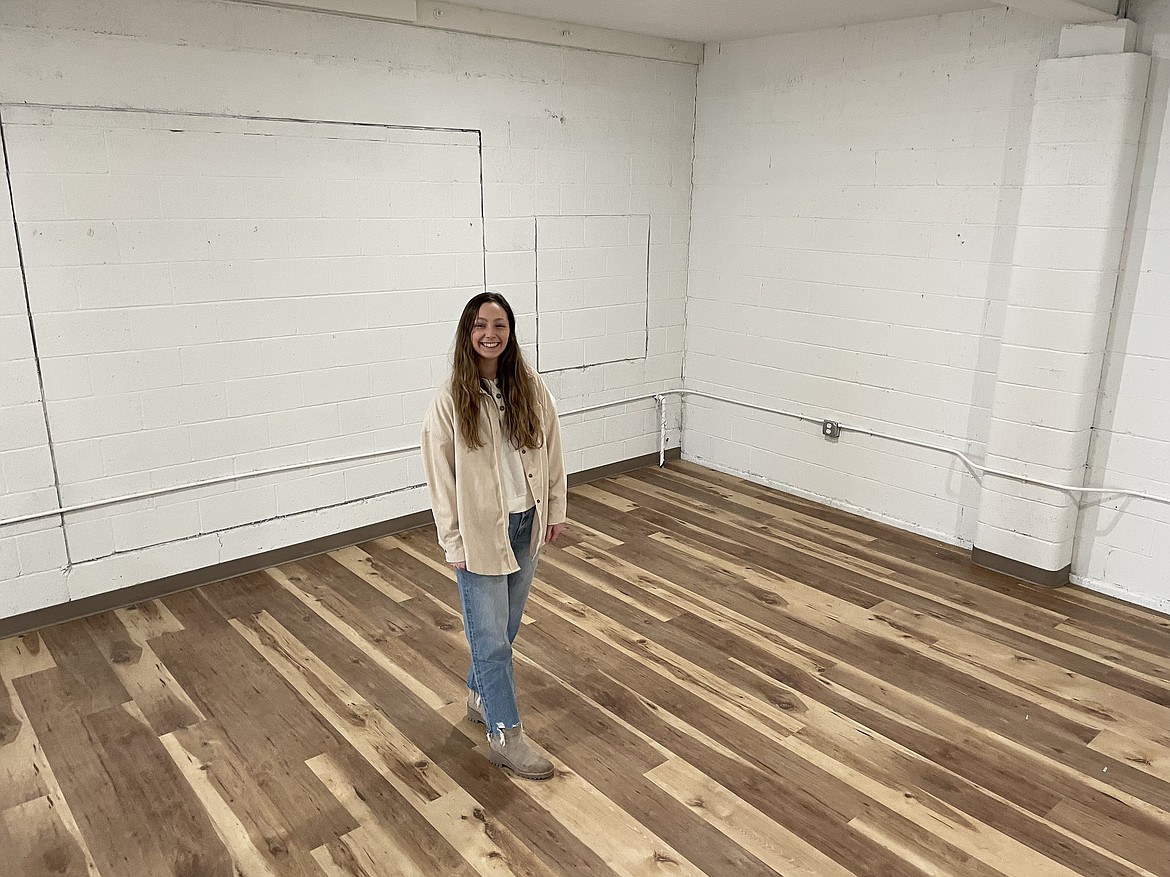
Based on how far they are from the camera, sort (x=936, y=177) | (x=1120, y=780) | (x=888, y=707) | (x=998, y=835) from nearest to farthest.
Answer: (x=998, y=835)
(x=1120, y=780)
(x=888, y=707)
(x=936, y=177)

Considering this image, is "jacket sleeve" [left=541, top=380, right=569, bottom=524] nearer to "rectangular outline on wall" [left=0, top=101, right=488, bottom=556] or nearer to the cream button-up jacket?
the cream button-up jacket

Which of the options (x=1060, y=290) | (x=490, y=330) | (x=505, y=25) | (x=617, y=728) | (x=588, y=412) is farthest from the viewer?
(x=588, y=412)

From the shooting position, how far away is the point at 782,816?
9.02 ft

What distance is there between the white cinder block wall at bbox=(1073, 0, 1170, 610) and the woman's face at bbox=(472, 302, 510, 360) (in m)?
3.02

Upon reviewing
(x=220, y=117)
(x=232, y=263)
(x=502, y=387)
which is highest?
(x=220, y=117)

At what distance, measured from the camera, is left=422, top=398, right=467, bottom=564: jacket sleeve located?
267 cm

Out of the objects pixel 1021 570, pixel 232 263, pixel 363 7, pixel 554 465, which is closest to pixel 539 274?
pixel 363 7

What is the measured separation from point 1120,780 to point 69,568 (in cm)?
416

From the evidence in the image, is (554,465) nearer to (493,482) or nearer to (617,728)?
(493,482)

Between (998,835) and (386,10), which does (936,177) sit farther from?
(998,835)

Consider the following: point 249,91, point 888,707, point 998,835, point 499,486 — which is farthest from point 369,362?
point 998,835

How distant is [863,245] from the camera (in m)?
5.05

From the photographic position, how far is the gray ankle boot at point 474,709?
10.4 ft

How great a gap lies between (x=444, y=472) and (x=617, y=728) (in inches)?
46.6
